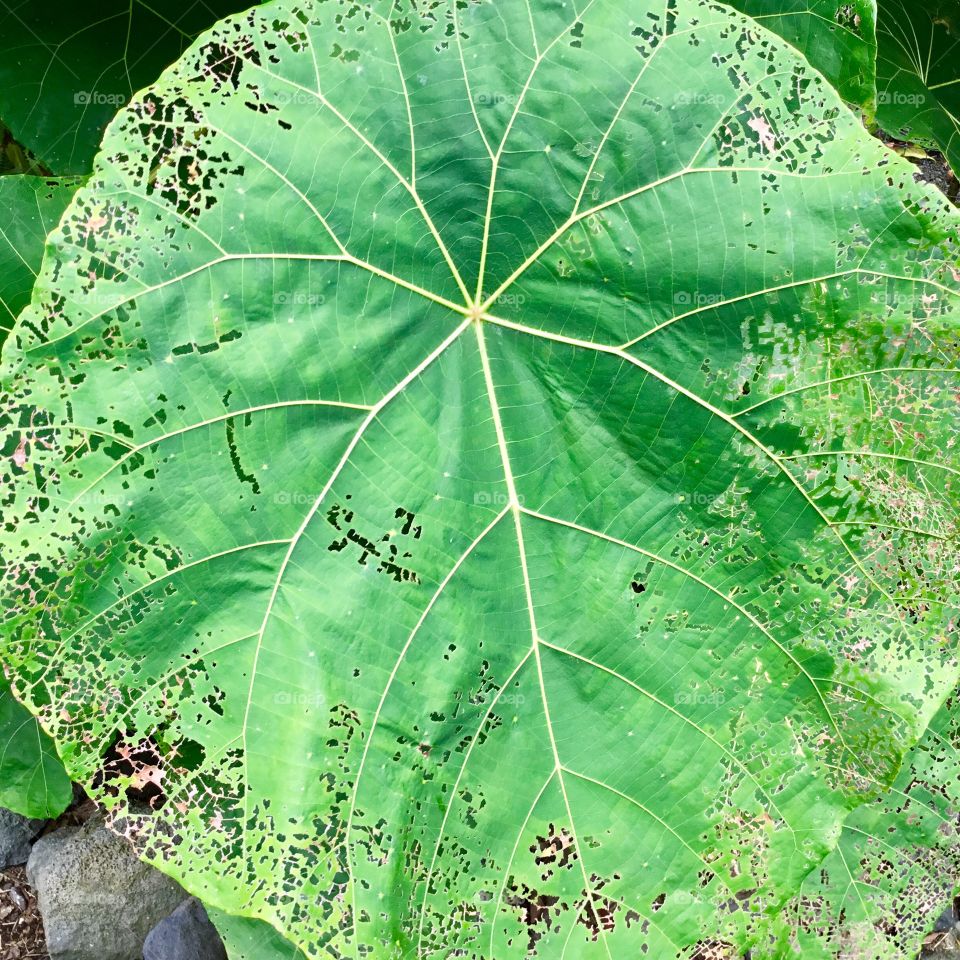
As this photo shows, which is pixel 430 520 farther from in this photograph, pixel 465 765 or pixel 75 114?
pixel 75 114

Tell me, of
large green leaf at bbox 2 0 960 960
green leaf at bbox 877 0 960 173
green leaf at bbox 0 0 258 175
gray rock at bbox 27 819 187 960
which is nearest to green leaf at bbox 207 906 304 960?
gray rock at bbox 27 819 187 960

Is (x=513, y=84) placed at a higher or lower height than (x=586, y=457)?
higher

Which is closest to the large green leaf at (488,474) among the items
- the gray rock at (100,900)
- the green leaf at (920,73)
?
the green leaf at (920,73)

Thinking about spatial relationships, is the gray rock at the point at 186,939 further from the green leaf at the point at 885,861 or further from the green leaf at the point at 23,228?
the green leaf at the point at 23,228

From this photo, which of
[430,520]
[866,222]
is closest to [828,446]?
[866,222]

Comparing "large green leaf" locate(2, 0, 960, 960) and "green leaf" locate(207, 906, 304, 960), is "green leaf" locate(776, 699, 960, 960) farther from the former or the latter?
"green leaf" locate(207, 906, 304, 960)

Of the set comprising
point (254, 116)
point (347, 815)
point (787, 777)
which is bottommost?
point (347, 815)
